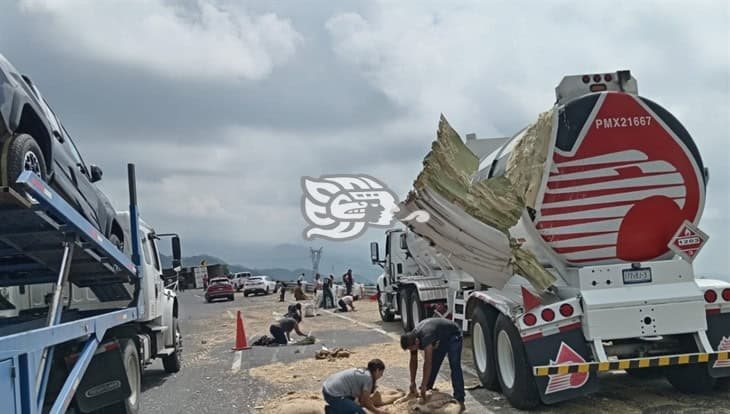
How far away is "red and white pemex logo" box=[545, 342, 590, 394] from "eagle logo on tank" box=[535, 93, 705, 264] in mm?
1115

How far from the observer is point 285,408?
7641mm

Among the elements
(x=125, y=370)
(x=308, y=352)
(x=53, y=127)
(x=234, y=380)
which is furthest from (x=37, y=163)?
(x=308, y=352)

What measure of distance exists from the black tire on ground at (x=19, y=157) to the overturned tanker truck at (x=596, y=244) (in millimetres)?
4566

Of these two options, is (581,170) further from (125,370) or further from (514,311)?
(125,370)

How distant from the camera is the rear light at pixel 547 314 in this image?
23.2 ft

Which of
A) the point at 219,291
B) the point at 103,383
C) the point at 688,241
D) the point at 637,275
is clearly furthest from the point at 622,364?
the point at 219,291

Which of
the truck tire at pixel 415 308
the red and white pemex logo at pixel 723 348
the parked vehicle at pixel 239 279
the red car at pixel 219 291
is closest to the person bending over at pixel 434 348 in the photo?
the red and white pemex logo at pixel 723 348

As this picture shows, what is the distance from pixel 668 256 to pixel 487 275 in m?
2.16

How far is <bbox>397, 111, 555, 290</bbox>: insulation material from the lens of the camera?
7.48 m

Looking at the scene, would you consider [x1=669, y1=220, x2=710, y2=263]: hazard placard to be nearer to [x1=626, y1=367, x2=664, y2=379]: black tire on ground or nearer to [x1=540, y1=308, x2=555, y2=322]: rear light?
[x1=540, y1=308, x2=555, y2=322]: rear light

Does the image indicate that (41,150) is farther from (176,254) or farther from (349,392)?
(176,254)

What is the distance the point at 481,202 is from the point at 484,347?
6.97 feet

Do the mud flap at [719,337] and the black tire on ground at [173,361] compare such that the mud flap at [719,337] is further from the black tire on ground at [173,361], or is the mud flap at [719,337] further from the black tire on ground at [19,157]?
the black tire on ground at [173,361]

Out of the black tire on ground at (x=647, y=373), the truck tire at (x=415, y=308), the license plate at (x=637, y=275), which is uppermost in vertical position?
Result: the license plate at (x=637, y=275)
